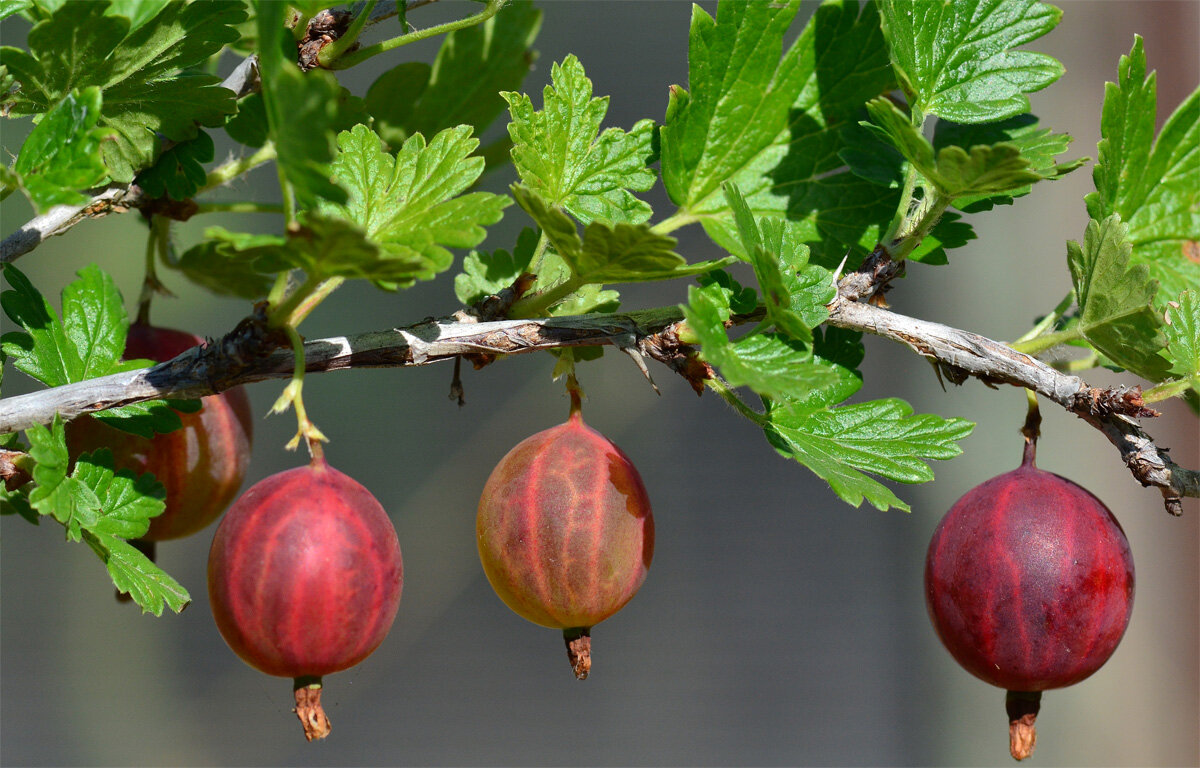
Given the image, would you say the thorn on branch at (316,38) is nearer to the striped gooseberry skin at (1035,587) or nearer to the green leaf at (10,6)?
the green leaf at (10,6)

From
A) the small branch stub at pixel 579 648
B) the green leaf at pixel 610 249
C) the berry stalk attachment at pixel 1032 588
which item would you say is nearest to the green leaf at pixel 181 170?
the green leaf at pixel 610 249

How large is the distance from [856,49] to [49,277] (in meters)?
1.75

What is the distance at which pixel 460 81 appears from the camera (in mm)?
645

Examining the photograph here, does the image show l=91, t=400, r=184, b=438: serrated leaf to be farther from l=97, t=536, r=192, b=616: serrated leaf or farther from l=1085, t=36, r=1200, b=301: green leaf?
l=1085, t=36, r=1200, b=301: green leaf

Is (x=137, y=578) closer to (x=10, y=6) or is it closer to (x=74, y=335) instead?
(x=74, y=335)

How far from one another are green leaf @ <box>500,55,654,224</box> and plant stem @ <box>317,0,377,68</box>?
0.10 m

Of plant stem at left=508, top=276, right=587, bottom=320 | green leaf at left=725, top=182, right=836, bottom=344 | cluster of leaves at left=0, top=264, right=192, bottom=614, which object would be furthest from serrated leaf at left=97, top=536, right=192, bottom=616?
green leaf at left=725, top=182, right=836, bottom=344

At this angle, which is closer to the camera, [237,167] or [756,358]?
[756,358]

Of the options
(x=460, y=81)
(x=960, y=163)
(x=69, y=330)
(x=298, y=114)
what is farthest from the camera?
(x=460, y=81)

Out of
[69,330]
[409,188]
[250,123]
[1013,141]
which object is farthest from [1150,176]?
[69,330]

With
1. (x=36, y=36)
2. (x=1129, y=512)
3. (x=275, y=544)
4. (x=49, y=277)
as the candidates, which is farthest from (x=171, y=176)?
(x=1129, y=512)

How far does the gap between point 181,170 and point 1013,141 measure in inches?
18.6

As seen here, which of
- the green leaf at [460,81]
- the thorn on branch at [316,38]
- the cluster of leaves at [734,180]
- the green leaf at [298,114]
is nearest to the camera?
the green leaf at [298,114]

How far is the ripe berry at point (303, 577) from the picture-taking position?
17.1 inches
